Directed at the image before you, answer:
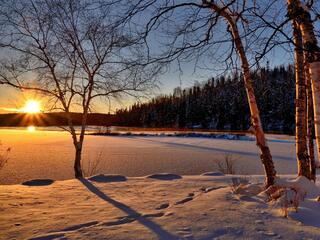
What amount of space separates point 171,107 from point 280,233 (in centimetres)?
8229

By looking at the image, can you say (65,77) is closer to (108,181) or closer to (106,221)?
(108,181)

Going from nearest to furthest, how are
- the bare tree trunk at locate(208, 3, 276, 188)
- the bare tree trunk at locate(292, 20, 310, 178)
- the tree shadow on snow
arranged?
the tree shadow on snow → the bare tree trunk at locate(292, 20, 310, 178) → the bare tree trunk at locate(208, 3, 276, 188)

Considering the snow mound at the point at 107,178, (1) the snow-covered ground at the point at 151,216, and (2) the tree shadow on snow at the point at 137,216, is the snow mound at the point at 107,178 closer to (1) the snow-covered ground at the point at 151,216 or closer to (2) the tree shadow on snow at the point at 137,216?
(2) the tree shadow on snow at the point at 137,216

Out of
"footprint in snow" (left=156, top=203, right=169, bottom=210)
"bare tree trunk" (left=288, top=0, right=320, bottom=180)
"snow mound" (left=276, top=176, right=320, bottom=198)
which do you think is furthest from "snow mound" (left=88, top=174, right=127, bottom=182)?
"bare tree trunk" (left=288, top=0, right=320, bottom=180)

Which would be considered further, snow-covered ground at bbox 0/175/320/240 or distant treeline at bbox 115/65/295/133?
distant treeline at bbox 115/65/295/133

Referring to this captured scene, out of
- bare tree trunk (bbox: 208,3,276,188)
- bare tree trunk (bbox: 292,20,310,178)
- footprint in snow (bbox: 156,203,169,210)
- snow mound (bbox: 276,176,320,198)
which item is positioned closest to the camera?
footprint in snow (bbox: 156,203,169,210)

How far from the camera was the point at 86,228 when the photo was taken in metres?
3.51

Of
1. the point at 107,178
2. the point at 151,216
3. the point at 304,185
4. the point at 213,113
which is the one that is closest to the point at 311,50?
the point at 304,185

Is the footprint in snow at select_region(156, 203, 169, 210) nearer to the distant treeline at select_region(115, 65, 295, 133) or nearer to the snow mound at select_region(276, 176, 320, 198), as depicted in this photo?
the snow mound at select_region(276, 176, 320, 198)

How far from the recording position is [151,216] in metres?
3.91

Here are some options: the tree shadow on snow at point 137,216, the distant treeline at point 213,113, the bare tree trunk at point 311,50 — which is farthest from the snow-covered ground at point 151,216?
the distant treeline at point 213,113

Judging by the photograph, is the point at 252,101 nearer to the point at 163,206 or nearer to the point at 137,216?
the point at 163,206

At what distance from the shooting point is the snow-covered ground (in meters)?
3.28

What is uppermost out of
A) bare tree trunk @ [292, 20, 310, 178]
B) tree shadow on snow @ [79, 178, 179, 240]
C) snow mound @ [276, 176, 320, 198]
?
bare tree trunk @ [292, 20, 310, 178]
